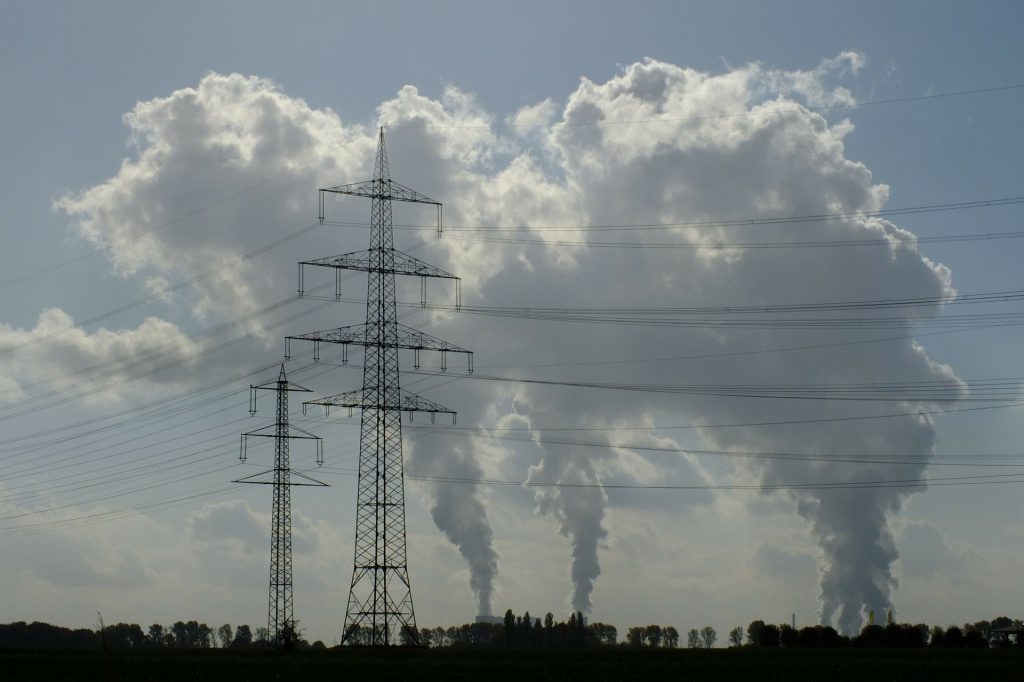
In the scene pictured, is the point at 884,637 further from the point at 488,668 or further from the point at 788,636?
the point at 488,668

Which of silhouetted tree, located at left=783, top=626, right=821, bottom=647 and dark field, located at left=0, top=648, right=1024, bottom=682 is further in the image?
silhouetted tree, located at left=783, top=626, right=821, bottom=647

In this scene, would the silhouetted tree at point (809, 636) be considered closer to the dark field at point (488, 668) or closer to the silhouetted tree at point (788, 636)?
the silhouetted tree at point (788, 636)

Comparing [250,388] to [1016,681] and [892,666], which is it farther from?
[1016,681]

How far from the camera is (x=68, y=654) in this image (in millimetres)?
77625

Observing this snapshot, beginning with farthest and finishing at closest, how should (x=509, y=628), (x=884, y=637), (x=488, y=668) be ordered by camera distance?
(x=509, y=628) → (x=884, y=637) → (x=488, y=668)

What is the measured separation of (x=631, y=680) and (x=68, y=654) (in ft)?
139

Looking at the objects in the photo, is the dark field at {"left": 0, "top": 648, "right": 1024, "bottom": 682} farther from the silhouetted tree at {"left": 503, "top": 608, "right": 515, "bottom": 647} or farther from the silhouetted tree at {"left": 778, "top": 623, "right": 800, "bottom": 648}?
the silhouetted tree at {"left": 503, "top": 608, "right": 515, "bottom": 647}

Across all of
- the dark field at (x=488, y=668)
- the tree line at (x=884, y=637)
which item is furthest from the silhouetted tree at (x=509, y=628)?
the dark field at (x=488, y=668)

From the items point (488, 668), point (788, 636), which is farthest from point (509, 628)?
point (488, 668)

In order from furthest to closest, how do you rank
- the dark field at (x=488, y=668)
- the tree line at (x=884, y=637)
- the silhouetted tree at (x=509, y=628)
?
the silhouetted tree at (x=509, y=628) → the tree line at (x=884, y=637) → the dark field at (x=488, y=668)

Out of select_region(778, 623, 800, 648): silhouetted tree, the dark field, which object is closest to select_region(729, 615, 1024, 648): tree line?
select_region(778, 623, 800, 648): silhouetted tree

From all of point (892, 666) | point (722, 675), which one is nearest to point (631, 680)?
point (722, 675)

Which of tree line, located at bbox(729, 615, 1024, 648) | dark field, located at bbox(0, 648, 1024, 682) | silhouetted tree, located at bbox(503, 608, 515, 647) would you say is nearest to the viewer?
dark field, located at bbox(0, 648, 1024, 682)

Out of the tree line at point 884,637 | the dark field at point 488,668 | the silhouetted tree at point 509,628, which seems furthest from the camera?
the silhouetted tree at point 509,628
